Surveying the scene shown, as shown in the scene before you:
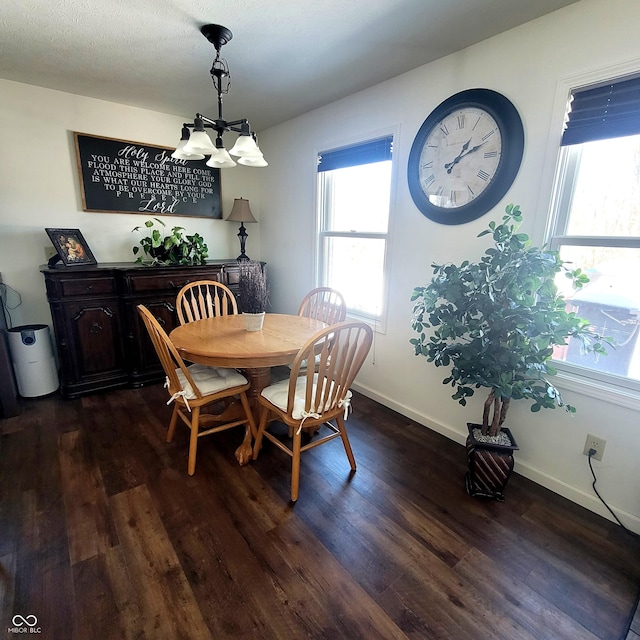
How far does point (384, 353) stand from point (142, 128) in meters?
3.03

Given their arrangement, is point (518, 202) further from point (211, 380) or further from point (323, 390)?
point (211, 380)

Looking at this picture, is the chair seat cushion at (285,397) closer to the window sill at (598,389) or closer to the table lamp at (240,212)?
the window sill at (598,389)

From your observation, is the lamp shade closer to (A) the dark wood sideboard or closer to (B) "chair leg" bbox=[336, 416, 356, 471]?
(A) the dark wood sideboard

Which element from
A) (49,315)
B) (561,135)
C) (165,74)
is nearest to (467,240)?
(561,135)

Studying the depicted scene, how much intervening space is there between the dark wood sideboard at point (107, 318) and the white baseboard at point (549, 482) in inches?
85.4

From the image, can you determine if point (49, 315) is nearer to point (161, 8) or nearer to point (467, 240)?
point (161, 8)

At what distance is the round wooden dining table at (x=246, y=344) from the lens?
1768 mm

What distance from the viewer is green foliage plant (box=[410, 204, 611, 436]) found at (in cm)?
155

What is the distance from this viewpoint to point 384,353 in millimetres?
2775

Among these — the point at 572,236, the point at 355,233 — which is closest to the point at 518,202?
the point at 572,236

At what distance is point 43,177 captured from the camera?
9.35 ft

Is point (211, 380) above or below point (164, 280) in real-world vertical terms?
below

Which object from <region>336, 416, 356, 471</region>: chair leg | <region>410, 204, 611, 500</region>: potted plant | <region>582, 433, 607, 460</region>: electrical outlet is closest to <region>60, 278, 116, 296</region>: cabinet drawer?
<region>336, 416, 356, 471</region>: chair leg

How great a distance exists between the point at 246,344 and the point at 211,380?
14.7 inches
